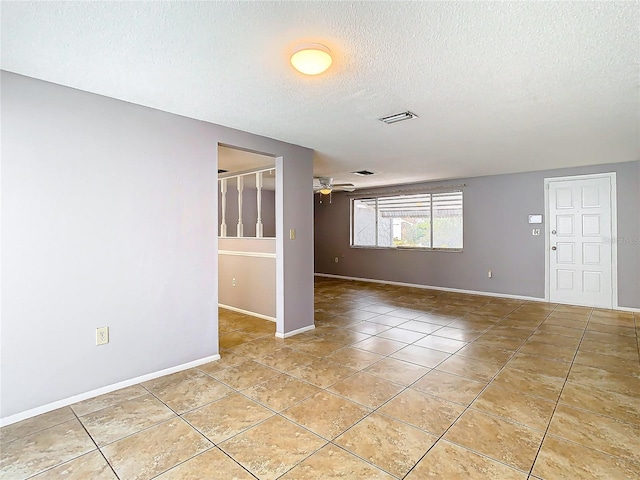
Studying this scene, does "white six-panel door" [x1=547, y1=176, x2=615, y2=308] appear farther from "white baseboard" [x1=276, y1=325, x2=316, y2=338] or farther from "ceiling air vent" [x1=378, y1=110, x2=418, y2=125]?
"white baseboard" [x1=276, y1=325, x2=316, y2=338]

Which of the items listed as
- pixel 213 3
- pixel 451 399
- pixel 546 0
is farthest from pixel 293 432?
pixel 546 0

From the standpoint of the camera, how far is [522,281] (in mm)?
6102

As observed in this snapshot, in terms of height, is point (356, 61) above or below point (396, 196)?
above

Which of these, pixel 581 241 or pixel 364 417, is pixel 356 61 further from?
pixel 581 241

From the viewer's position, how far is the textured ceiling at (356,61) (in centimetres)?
163

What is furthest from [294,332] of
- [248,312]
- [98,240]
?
[98,240]

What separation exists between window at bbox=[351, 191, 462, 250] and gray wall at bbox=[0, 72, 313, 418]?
5126 millimetres

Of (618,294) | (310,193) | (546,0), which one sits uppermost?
(546,0)

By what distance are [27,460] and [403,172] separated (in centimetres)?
568

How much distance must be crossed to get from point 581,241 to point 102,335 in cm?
656

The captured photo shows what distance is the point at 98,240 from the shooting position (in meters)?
2.56

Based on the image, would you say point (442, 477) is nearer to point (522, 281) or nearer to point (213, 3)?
point (213, 3)

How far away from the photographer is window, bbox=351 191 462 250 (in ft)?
23.1

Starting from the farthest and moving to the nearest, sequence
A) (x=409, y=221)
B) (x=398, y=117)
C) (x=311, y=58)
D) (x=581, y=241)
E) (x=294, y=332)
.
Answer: (x=409, y=221) < (x=581, y=241) < (x=294, y=332) < (x=398, y=117) < (x=311, y=58)
